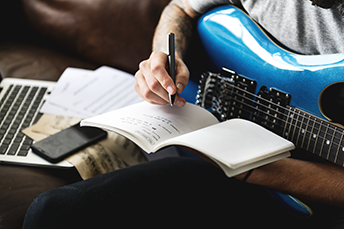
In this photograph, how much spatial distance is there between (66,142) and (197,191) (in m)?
0.37

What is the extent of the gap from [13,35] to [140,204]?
1137 mm

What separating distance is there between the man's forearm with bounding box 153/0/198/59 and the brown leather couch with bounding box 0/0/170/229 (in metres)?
0.16

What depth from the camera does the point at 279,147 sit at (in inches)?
20.0

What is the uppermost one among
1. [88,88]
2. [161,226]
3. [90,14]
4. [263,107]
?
[90,14]

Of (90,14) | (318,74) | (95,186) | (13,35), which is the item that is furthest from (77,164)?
(13,35)

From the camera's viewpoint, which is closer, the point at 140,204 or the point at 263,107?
the point at 140,204

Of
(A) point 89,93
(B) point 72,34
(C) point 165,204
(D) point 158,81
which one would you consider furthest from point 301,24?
(B) point 72,34

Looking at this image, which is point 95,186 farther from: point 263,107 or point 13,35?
point 13,35

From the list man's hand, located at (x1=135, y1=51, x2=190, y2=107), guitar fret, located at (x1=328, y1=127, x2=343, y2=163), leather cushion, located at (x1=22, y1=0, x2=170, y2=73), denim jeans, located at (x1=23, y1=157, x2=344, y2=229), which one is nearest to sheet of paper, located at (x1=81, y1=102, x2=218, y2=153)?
man's hand, located at (x1=135, y1=51, x2=190, y2=107)

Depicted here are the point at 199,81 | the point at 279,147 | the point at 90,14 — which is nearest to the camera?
the point at 279,147

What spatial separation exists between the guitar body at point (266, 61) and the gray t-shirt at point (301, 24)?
0.12ft

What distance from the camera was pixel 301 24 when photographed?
2.42 feet

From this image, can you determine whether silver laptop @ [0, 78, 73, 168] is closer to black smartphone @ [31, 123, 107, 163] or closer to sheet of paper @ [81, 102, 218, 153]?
black smartphone @ [31, 123, 107, 163]

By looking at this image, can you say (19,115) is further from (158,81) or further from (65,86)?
(158,81)
